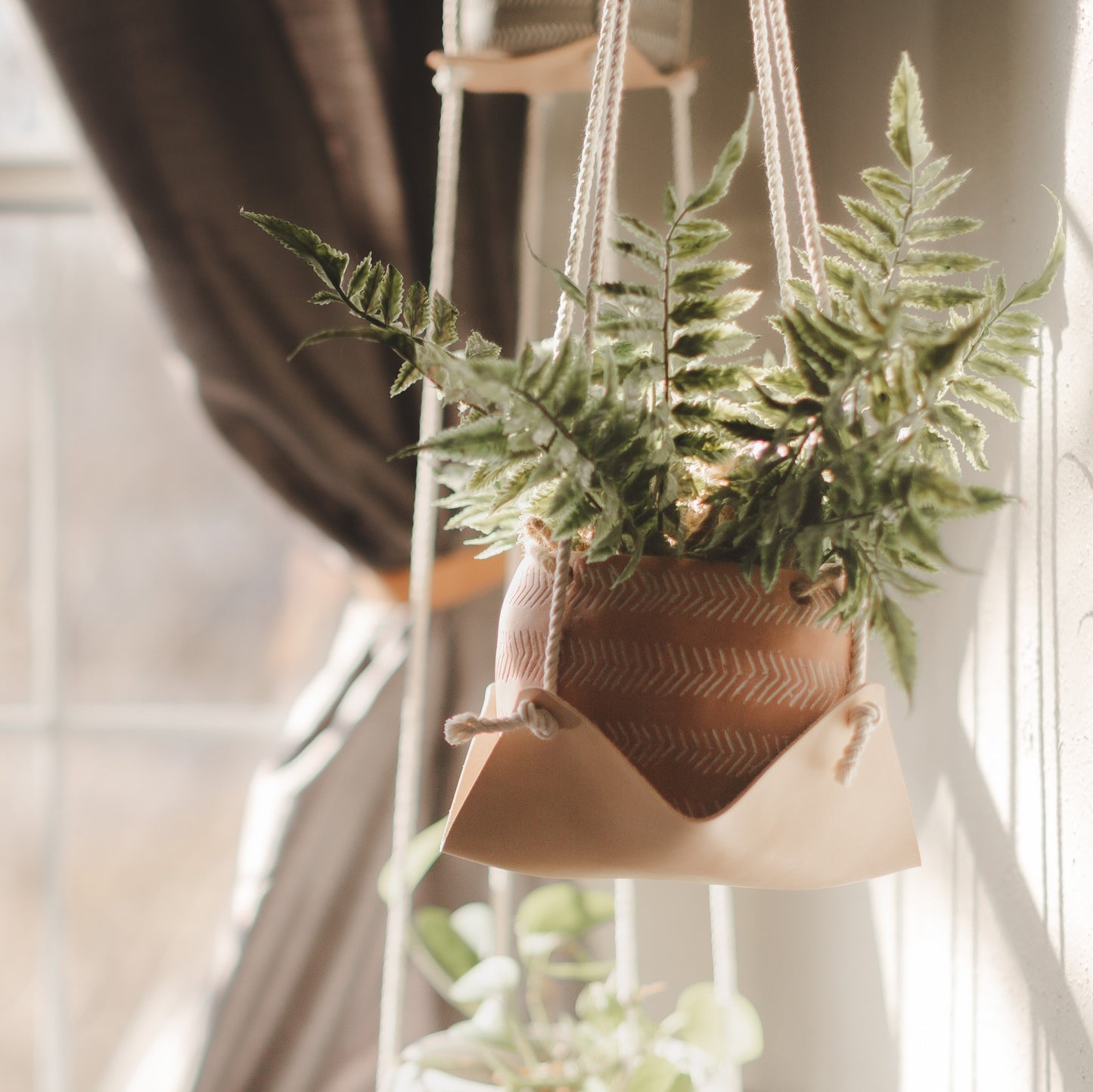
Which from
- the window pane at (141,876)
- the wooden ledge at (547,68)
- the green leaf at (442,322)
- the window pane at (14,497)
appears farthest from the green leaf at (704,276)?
the window pane at (14,497)

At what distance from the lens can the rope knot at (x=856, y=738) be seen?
17.6 inches

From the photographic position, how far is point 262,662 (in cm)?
172

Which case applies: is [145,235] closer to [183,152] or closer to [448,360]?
[183,152]

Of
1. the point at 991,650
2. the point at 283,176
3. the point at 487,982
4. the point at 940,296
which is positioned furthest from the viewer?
the point at 283,176

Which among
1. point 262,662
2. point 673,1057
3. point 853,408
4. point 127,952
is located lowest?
point 127,952

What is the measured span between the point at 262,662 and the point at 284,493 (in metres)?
0.48

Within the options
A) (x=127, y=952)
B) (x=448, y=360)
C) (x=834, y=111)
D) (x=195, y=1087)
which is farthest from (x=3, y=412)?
(x=448, y=360)

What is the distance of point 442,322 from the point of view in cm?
46

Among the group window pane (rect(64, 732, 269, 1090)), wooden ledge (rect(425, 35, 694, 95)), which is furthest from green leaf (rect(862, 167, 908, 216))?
window pane (rect(64, 732, 269, 1090))

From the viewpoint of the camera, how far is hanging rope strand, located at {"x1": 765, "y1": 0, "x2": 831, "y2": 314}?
48cm

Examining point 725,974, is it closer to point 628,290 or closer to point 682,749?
point 682,749

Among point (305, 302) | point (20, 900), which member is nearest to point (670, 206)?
point (305, 302)

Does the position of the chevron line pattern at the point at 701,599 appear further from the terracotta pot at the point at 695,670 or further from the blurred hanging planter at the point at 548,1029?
the blurred hanging planter at the point at 548,1029

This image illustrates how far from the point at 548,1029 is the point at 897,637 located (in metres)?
0.96
